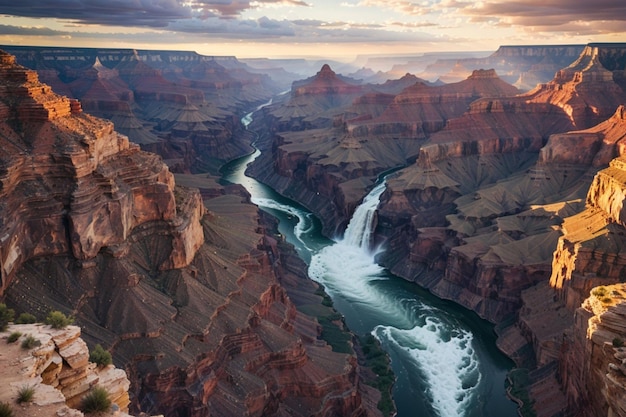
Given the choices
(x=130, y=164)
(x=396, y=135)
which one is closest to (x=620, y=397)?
(x=130, y=164)

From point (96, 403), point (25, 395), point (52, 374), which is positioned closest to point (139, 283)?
point (52, 374)

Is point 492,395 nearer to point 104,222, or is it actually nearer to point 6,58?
point 104,222

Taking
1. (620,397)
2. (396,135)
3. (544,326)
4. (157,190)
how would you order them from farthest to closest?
1. (396,135)
2. (544,326)
3. (157,190)
4. (620,397)

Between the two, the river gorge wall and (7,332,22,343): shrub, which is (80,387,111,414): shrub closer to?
(7,332,22,343): shrub

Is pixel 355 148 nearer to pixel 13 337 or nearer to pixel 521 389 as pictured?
pixel 521 389

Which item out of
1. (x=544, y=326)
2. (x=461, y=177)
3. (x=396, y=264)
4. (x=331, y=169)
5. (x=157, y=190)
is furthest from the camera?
(x=331, y=169)

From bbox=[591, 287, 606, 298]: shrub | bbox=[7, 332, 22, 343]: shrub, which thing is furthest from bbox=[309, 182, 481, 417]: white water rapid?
bbox=[7, 332, 22, 343]: shrub

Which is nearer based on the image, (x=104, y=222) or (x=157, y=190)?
(x=104, y=222)
